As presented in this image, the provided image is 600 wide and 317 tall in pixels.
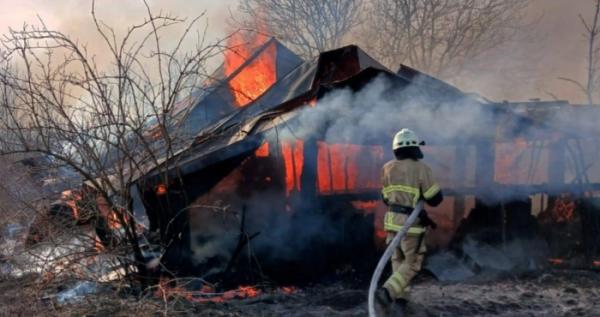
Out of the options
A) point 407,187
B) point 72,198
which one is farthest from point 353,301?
point 72,198

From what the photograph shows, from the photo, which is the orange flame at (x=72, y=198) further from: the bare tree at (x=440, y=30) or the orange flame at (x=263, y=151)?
the bare tree at (x=440, y=30)

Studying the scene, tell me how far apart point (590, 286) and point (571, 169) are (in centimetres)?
167

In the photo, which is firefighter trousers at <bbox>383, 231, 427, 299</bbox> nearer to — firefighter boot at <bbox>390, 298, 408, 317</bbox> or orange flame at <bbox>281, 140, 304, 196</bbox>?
firefighter boot at <bbox>390, 298, 408, 317</bbox>

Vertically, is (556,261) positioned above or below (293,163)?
below

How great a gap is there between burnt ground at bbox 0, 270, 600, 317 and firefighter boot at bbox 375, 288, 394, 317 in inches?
6.8

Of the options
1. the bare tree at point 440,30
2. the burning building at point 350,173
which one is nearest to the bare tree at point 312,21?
the bare tree at point 440,30

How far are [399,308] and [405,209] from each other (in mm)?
1031

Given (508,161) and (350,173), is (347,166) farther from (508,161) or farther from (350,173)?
(508,161)

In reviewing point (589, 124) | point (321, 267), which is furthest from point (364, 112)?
point (589, 124)

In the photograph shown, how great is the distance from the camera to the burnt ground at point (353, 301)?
4.69 m

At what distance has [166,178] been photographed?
5414 mm

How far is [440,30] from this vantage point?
2189 centimetres

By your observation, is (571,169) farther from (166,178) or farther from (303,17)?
(303,17)

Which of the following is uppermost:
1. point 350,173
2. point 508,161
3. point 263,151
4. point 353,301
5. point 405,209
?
point 263,151
